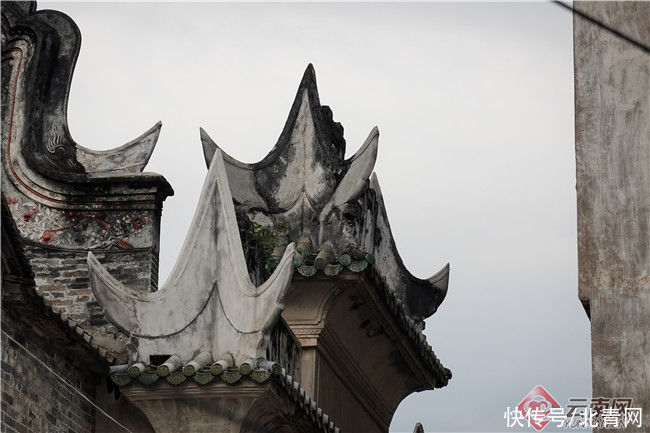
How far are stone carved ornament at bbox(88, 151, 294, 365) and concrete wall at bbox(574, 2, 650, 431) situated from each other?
5.69 m

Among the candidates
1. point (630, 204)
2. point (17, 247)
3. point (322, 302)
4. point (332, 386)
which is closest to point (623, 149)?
point (630, 204)

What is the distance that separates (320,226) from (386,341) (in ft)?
7.41

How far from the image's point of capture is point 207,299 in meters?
15.6

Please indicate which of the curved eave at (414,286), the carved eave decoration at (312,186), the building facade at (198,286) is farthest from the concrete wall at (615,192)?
the curved eave at (414,286)

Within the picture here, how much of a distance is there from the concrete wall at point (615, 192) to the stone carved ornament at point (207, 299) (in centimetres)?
569

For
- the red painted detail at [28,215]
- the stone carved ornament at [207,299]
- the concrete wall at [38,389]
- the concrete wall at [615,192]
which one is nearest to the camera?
the concrete wall at [615,192]

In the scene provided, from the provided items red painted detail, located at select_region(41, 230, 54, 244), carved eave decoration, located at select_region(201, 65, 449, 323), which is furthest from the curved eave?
red painted detail, located at select_region(41, 230, 54, 244)

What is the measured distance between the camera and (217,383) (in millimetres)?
14969

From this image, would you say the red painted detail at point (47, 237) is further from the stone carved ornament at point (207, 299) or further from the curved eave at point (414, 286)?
the curved eave at point (414, 286)

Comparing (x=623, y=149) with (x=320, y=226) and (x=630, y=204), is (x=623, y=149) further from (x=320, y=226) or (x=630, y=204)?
(x=320, y=226)

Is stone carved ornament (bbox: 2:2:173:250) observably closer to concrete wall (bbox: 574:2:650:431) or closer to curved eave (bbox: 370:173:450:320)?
curved eave (bbox: 370:173:450:320)

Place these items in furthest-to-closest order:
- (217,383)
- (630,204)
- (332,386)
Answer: (332,386)
(217,383)
(630,204)

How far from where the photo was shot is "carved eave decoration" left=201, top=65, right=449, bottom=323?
740 inches

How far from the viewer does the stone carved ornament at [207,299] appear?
50.1 feet
